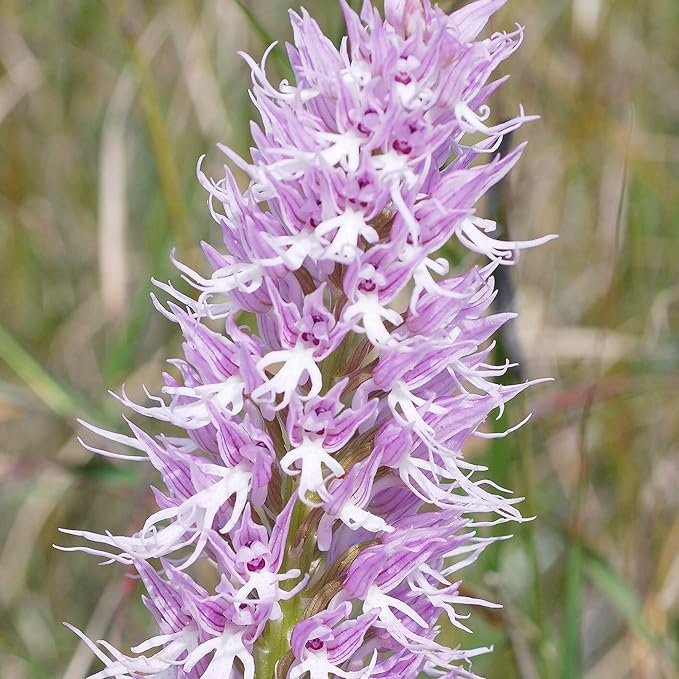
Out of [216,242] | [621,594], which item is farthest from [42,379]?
[621,594]

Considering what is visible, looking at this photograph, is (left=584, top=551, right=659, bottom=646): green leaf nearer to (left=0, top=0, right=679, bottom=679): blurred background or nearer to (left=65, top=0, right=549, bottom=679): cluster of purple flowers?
(left=0, top=0, right=679, bottom=679): blurred background

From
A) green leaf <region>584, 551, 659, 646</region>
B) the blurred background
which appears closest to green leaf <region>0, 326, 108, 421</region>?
the blurred background

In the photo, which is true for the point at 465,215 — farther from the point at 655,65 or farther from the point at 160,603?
the point at 655,65

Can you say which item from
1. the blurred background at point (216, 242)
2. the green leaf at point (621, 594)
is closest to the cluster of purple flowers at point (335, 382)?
the green leaf at point (621, 594)

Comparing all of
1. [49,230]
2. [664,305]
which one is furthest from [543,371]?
[49,230]

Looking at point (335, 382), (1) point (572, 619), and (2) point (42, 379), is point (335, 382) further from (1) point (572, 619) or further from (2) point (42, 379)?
(2) point (42, 379)
